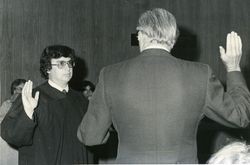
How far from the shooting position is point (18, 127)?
3.06 metres

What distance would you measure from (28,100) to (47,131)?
34 cm

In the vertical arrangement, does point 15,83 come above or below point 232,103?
below

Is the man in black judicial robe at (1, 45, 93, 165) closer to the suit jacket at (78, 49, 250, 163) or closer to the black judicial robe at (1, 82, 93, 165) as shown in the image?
the black judicial robe at (1, 82, 93, 165)

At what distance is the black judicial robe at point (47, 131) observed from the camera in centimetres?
311

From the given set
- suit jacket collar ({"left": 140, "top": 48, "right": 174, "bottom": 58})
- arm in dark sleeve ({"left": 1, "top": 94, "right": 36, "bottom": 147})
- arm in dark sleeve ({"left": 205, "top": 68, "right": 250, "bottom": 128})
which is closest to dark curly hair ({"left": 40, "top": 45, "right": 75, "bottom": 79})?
arm in dark sleeve ({"left": 1, "top": 94, "right": 36, "bottom": 147})

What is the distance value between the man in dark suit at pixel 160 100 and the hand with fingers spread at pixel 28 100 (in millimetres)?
768

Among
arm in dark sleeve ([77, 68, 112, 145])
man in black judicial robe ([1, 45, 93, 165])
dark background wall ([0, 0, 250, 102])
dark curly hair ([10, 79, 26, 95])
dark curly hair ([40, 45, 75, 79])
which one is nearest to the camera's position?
arm in dark sleeve ([77, 68, 112, 145])

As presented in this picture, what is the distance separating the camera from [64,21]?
710 cm

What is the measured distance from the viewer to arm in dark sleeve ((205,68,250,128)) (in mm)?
2168

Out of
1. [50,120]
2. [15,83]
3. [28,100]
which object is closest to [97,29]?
[15,83]

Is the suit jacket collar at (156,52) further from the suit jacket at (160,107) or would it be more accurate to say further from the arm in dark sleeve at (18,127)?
Answer: the arm in dark sleeve at (18,127)

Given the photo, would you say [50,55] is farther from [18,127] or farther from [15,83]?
[15,83]

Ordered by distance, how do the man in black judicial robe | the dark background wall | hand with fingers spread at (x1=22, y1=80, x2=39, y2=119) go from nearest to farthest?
hand with fingers spread at (x1=22, y1=80, x2=39, y2=119) < the man in black judicial robe < the dark background wall

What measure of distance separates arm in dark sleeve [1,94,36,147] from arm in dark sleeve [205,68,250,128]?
1356mm
